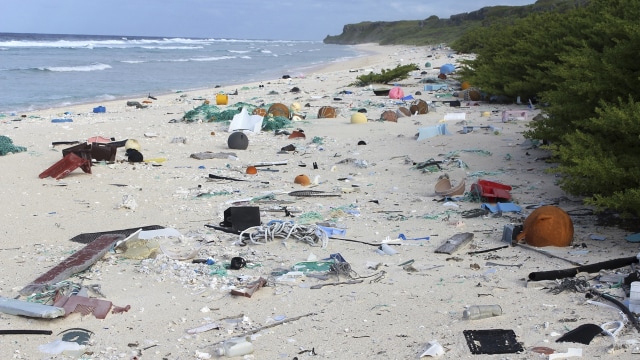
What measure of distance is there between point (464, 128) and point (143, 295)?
6.57 m

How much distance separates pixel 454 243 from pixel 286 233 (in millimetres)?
1235

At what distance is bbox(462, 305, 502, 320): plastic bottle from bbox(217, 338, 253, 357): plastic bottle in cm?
112

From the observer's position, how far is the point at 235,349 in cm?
318

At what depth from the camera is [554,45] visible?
35.0 ft

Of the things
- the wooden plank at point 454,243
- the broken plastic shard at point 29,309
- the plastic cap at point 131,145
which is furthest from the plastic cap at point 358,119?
the broken plastic shard at point 29,309

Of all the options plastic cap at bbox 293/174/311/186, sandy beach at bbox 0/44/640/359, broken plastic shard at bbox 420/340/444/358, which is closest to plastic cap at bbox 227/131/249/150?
sandy beach at bbox 0/44/640/359

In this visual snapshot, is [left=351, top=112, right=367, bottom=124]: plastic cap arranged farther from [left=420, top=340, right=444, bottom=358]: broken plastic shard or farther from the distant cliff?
the distant cliff

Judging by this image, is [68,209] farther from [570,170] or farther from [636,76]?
[636,76]

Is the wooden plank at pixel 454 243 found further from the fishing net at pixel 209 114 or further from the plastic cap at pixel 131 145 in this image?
the fishing net at pixel 209 114

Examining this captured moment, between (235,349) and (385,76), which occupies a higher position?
(385,76)

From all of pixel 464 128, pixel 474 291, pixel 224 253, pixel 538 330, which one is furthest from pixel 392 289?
pixel 464 128

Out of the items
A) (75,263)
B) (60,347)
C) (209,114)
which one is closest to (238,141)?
(209,114)

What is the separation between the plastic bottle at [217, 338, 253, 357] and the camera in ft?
10.4

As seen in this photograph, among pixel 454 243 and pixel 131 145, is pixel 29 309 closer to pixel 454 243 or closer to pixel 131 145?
pixel 454 243
